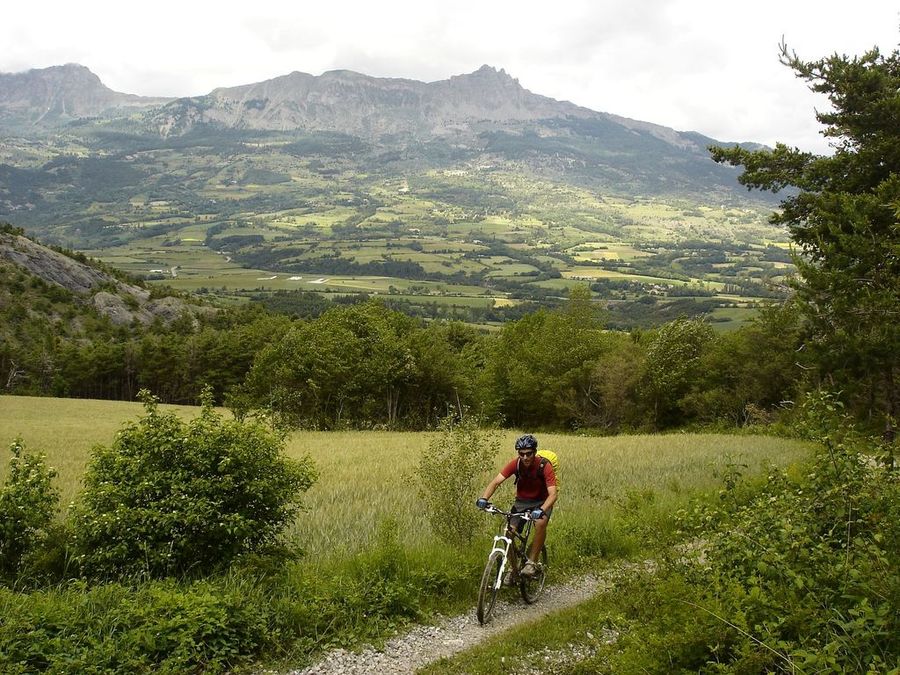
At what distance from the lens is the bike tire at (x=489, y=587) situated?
26.5 ft

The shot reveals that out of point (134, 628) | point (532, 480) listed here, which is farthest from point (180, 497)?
point (532, 480)

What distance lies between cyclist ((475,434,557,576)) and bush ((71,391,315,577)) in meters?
3.12

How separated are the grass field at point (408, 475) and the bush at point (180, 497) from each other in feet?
1.77

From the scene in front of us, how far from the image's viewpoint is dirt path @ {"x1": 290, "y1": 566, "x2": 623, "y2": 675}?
6855mm

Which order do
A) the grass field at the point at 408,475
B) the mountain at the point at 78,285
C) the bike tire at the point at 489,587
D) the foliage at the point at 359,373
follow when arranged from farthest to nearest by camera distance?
the mountain at the point at 78,285 → the foliage at the point at 359,373 → the grass field at the point at 408,475 → the bike tire at the point at 489,587

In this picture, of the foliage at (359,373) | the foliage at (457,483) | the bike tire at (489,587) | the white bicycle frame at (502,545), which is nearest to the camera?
the bike tire at (489,587)

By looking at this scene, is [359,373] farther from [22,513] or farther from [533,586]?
[22,513]

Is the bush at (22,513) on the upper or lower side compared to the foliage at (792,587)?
lower

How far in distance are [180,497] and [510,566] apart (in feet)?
15.2

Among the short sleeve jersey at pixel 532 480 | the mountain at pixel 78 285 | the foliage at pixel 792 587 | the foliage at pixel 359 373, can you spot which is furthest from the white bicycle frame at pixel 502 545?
the mountain at pixel 78 285

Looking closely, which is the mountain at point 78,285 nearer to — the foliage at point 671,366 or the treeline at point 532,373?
the treeline at point 532,373

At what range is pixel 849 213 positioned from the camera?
15305mm

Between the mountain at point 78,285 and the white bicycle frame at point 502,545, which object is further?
the mountain at point 78,285

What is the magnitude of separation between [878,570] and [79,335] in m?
127
